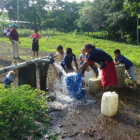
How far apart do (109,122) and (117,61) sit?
9.24 ft

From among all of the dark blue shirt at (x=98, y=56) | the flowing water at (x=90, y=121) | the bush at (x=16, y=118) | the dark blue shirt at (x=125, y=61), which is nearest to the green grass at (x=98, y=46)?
the dark blue shirt at (x=125, y=61)

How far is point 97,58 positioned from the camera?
520 cm

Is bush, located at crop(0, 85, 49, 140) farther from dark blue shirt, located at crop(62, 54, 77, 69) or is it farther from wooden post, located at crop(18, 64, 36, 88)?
dark blue shirt, located at crop(62, 54, 77, 69)

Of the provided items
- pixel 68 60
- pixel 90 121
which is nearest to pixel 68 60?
pixel 68 60

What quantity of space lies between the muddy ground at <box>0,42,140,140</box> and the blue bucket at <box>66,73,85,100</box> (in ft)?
0.85

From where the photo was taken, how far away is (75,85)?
18.3 feet

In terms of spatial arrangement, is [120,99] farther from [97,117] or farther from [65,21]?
[65,21]

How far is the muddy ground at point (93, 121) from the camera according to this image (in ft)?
12.4

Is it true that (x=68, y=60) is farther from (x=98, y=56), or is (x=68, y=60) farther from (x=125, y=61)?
(x=125, y=61)

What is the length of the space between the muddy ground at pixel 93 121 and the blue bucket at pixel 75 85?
0.85ft

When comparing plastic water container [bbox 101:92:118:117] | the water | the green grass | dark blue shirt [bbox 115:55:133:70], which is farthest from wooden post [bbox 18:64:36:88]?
the green grass

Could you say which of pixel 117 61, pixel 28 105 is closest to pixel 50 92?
pixel 117 61

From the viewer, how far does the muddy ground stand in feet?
12.4

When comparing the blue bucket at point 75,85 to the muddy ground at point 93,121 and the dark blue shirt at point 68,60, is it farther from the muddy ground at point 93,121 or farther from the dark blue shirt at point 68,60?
the dark blue shirt at point 68,60
